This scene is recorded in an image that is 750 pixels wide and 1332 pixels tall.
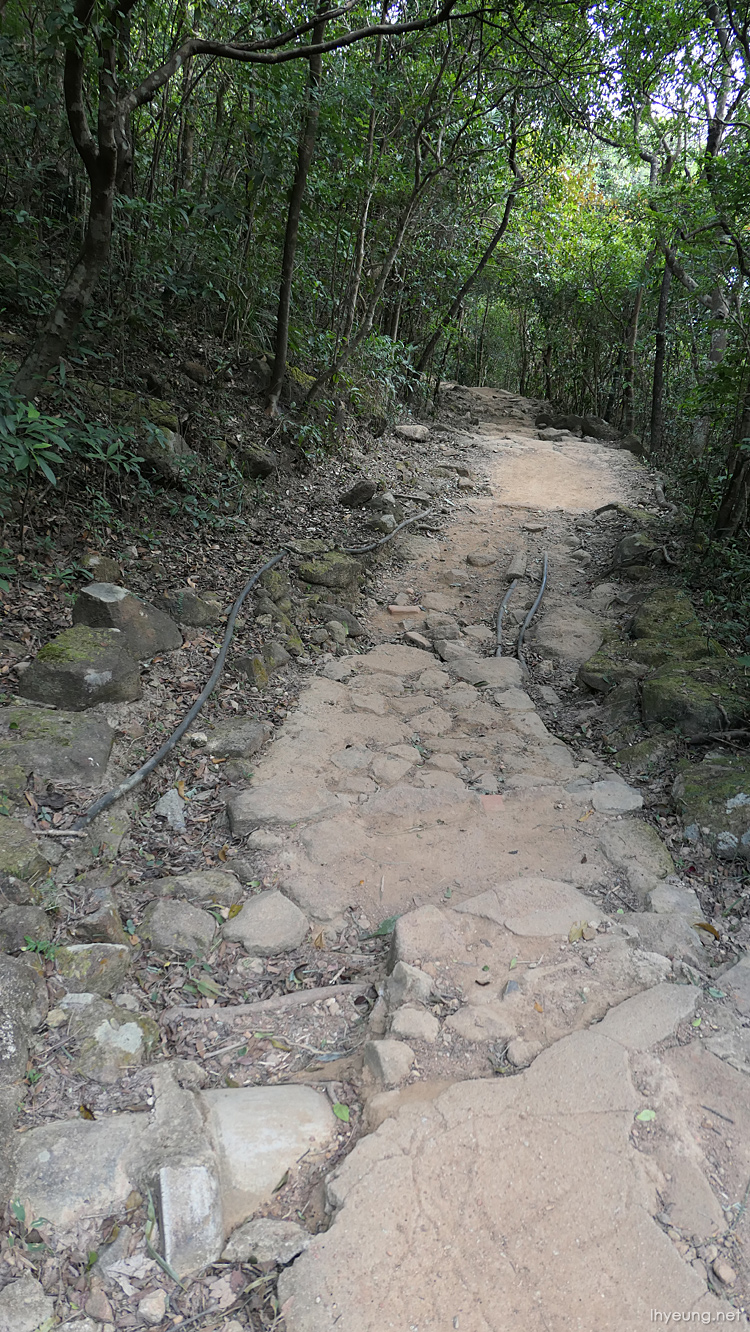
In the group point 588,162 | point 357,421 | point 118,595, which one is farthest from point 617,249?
point 118,595

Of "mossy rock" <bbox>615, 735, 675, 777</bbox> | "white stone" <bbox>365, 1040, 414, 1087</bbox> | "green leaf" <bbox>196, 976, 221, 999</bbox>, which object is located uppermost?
"mossy rock" <bbox>615, 735, 675, 777</bbox>

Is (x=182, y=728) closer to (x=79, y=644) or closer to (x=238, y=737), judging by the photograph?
(x=238, y=737)

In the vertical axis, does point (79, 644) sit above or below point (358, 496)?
below

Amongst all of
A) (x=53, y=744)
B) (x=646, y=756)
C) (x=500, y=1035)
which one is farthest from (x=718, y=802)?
(x=53, y=744)

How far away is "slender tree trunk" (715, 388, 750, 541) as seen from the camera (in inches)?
214

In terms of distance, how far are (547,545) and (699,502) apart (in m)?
1.52

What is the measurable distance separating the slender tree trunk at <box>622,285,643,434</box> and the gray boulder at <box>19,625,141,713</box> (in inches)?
489

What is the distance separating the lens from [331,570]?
5410 mm

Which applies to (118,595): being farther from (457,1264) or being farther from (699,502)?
(699,502)

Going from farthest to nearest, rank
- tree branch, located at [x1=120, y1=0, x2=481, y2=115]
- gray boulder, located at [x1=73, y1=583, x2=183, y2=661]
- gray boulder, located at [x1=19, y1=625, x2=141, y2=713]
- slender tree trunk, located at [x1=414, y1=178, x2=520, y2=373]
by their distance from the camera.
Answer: slender tree trunk, located at [x1=414, y1=178, x2=520, y2=373], gray boulder, located at [x1=73, y1=583, x2=183, y2=661], tree branch, located at [x1=120, y1=0, x2=481, y2=115], gray boulder, located at [x1=19, y1=625, x2=141, y2=713]

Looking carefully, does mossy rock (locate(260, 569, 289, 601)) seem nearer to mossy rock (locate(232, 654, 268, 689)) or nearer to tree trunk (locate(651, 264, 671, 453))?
mossy rock (locate(232, 654, 268, 689))

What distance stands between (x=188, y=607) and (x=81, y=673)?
1060mm

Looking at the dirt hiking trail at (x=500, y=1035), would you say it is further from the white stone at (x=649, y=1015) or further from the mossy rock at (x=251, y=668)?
the mossy rock at (x=251, y=668)

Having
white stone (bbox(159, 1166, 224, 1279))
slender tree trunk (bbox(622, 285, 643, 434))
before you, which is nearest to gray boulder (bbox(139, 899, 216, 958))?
white stone (bbox(159, 1166, 224, 1279))
